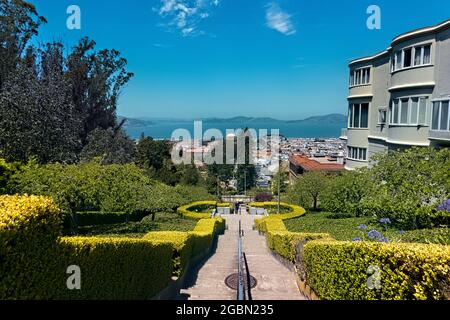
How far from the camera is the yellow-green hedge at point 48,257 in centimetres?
301

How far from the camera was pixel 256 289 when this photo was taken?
8047 millimetres

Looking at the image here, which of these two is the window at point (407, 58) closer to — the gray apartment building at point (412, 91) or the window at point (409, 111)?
the gray apartment building at point (412, 91)

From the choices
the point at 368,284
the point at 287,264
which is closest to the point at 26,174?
the point at 287,264

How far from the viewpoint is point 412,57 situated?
15.8m

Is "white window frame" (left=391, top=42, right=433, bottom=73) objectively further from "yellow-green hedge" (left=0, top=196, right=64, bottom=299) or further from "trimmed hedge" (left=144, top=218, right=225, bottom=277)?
"yellow-green hedge" (left=0, top=196, right=64, bottom=299)

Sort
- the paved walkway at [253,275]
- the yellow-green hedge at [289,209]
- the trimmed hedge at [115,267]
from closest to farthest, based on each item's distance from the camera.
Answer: the trimmed hedge at [115,267] < the paved walkway at [253,275] < the yellow-green hedge at [289,209]

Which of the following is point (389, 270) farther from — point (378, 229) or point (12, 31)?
point (12, 31)

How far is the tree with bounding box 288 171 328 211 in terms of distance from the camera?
22.2 m

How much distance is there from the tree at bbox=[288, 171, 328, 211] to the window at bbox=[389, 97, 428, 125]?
258 inches

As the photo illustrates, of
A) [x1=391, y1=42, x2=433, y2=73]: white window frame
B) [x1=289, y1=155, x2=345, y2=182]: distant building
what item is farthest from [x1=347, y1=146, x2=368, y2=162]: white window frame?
[x1=289, y1=155, x2=345, y2=182]: distant building

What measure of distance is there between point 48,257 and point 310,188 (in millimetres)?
20887

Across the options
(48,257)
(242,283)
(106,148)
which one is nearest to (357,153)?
(106,148)

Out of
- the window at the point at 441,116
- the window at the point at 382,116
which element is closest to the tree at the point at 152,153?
the window at the point at 382,116

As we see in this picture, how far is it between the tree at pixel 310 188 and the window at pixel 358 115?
4630 mm
